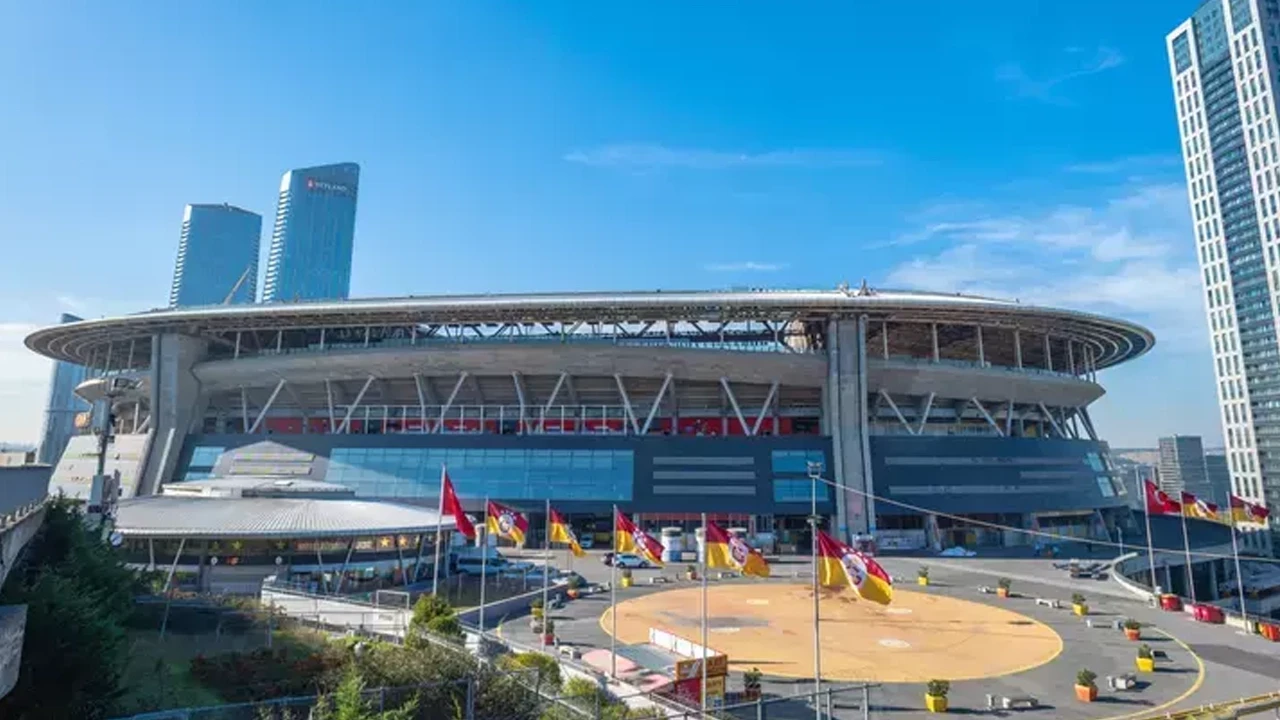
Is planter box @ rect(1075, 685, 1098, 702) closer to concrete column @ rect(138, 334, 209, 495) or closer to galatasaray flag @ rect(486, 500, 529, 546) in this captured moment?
galatasaray flag @ rect(486, 500, 529, 546)

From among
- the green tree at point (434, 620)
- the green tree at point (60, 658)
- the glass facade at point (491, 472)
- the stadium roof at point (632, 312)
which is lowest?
the green tree at point (434, 620)

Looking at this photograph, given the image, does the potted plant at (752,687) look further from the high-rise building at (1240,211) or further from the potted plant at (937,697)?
the high-rise building at (1240,211)

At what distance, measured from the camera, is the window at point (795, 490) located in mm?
64438

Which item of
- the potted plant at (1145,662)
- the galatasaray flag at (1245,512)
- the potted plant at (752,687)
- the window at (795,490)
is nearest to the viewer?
the potted plant at (752,687)

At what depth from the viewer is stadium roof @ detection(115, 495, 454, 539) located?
39.2 meters

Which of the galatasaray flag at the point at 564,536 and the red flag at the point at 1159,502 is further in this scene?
the red flag at the point at 1159,502

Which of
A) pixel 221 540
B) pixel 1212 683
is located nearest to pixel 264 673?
pixel 221 540

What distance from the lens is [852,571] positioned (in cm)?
2220

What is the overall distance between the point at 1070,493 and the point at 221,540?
72.4 metres

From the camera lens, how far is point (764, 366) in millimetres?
69312

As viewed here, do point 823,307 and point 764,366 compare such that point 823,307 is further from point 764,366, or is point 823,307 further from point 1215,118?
point 1215,118

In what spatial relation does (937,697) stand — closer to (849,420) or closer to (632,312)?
(849,420)

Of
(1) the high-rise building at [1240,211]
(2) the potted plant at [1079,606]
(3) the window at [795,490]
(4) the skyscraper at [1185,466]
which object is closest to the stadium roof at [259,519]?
(3) the window at [795,490]

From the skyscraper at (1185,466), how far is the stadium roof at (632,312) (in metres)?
120
